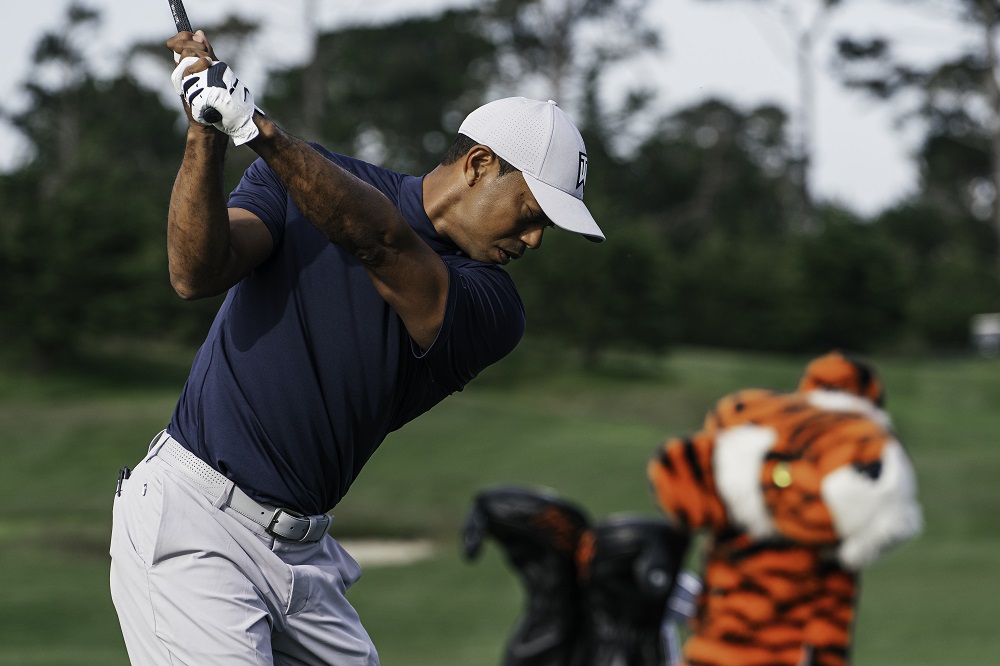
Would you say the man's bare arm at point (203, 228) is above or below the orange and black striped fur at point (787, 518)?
below

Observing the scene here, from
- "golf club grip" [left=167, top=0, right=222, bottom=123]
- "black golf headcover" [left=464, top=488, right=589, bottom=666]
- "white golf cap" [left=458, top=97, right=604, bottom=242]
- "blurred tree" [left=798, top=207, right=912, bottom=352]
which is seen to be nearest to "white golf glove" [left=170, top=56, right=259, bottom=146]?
"golf club grip" [left=167, top=0, right=222, bottom=123]

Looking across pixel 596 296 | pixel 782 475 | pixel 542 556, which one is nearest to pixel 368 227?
pixel 782 475

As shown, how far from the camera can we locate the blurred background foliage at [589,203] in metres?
29.0

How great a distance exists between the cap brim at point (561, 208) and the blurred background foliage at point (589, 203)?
19.1 meters

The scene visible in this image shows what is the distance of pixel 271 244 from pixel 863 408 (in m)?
2.69

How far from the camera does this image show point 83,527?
1816 centimetres

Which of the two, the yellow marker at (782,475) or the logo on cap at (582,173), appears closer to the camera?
the logo on cap at (582,173)

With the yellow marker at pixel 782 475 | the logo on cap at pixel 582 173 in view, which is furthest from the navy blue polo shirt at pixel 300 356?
the yellow marker at pixel 782 475

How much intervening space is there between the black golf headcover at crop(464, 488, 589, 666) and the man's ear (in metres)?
2.35

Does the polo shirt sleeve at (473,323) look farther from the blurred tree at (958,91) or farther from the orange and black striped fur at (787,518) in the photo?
the blurred tree at (958,91)

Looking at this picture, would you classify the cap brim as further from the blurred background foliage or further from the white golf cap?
the blurred background foliage

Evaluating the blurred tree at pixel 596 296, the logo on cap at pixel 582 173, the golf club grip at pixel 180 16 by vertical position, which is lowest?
the logo on cap at pixel 582 173

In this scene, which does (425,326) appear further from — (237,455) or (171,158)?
(171,158)

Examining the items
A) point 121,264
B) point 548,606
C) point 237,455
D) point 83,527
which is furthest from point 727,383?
point 237,455
